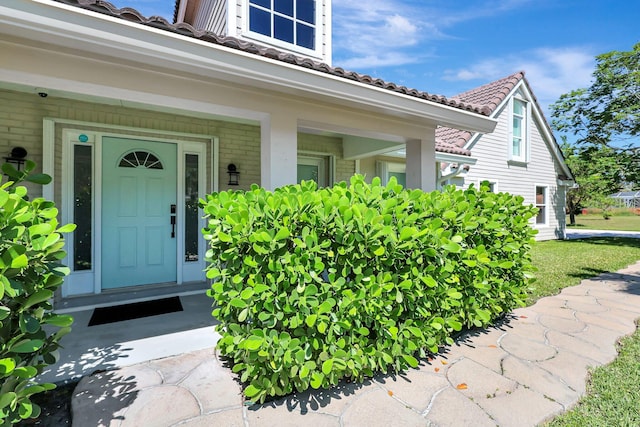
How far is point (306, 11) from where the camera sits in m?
6.09

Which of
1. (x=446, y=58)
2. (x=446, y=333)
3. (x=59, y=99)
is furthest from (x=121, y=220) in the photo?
(x=446, y=58)

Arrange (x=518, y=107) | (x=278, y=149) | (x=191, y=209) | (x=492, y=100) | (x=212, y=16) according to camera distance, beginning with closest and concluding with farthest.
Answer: (x=278, y=149) → (x=191, y=209) → (x=212, y=16) → (x=492, y=100) → (x=518, y=107)

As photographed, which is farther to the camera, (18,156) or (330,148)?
(330,148)

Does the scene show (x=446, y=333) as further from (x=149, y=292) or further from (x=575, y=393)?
(x=149, y=292)

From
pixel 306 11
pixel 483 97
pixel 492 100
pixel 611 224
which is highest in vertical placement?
pixel 483 97

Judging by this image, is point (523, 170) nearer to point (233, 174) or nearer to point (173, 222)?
point (233, 174)

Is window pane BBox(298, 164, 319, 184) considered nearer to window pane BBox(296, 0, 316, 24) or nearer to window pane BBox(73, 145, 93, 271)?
window pane BBox(296, 0, 316, 24)

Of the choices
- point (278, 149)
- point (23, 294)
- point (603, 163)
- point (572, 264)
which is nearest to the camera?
point (23, 294)

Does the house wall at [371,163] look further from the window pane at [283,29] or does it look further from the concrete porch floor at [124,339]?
the concrete porch floor at [124,339]

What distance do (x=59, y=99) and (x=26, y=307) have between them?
4.21 metres

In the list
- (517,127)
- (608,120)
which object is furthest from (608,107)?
(517,127)

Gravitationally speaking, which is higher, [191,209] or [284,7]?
[284,7]

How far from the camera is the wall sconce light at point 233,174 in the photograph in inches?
221

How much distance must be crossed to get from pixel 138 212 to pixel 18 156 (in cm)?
158
